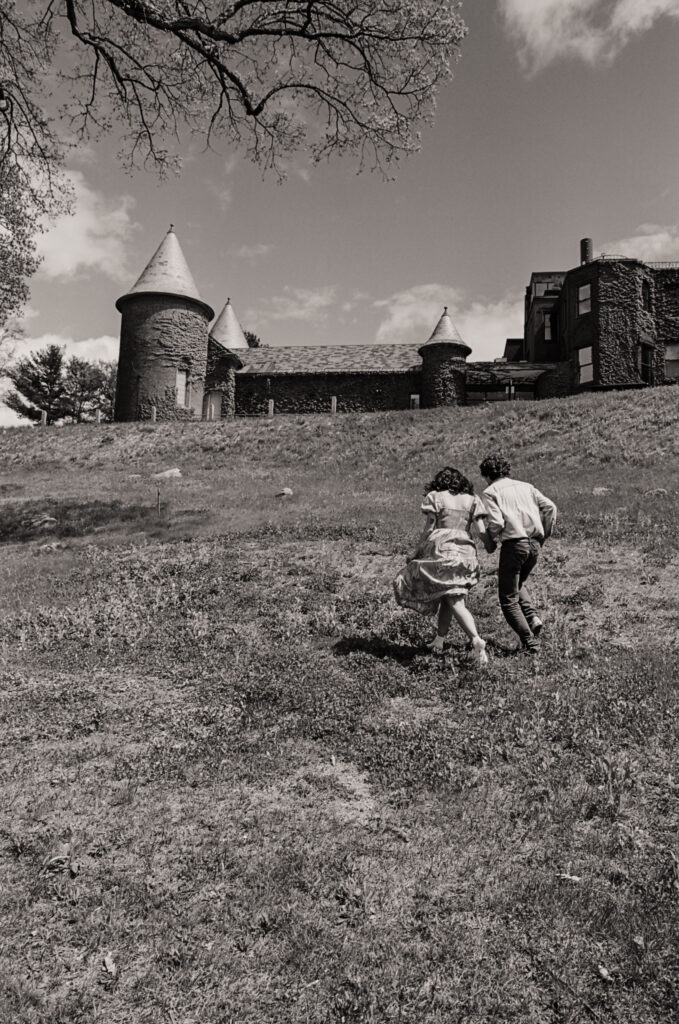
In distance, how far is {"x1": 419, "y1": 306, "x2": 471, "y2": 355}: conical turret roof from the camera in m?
43.4

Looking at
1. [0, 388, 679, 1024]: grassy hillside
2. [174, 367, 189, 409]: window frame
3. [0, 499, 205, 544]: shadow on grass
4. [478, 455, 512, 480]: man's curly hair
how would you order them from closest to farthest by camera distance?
[0, 388, 679, 1024]: grassy hillside → [478, 455, 512, 480]: man's curly hair → [0, 499, 205, 544]: shadow on grass → [174, 367, 189, 409]: window frame

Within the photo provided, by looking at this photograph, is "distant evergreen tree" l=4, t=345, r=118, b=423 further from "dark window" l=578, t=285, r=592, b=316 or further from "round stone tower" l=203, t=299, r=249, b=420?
"dark window" l=578, t=285, r=592, b=316

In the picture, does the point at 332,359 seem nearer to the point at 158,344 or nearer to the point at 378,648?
the point at 158,344

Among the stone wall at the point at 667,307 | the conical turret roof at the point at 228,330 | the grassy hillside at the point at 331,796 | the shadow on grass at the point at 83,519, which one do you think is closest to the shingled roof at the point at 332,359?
the conical turret roof at the point at 228,330

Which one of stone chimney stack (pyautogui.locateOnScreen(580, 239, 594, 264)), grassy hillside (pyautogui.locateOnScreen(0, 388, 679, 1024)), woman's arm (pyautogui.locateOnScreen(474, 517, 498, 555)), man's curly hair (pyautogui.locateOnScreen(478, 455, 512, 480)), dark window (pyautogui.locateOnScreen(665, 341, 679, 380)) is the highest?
stone chimney stack (pyautogui.locateOnScreen(580, 239, 594, 264))

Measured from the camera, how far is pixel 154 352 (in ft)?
138

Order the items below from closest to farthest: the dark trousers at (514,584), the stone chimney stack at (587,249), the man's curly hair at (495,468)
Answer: the dark trousers at (514,584) < the man's curly hair at (495,468) < the stone chimney stack at (587,249)

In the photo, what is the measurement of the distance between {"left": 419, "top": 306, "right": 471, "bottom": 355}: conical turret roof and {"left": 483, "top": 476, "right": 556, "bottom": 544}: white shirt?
1479 inches

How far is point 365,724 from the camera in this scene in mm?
5965

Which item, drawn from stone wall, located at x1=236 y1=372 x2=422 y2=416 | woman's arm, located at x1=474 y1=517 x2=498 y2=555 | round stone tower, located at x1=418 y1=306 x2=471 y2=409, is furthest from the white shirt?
stone wall, located at x1=236 y1=372 x2=422 y2=416

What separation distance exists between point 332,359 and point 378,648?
135 ft

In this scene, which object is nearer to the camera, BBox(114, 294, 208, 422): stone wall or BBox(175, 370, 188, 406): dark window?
BBox(114, 294, 208, 422): stone wall

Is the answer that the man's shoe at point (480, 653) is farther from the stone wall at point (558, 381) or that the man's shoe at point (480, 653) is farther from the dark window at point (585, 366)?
the stone wall at point (558, 381)

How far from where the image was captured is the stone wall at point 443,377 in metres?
43.3
